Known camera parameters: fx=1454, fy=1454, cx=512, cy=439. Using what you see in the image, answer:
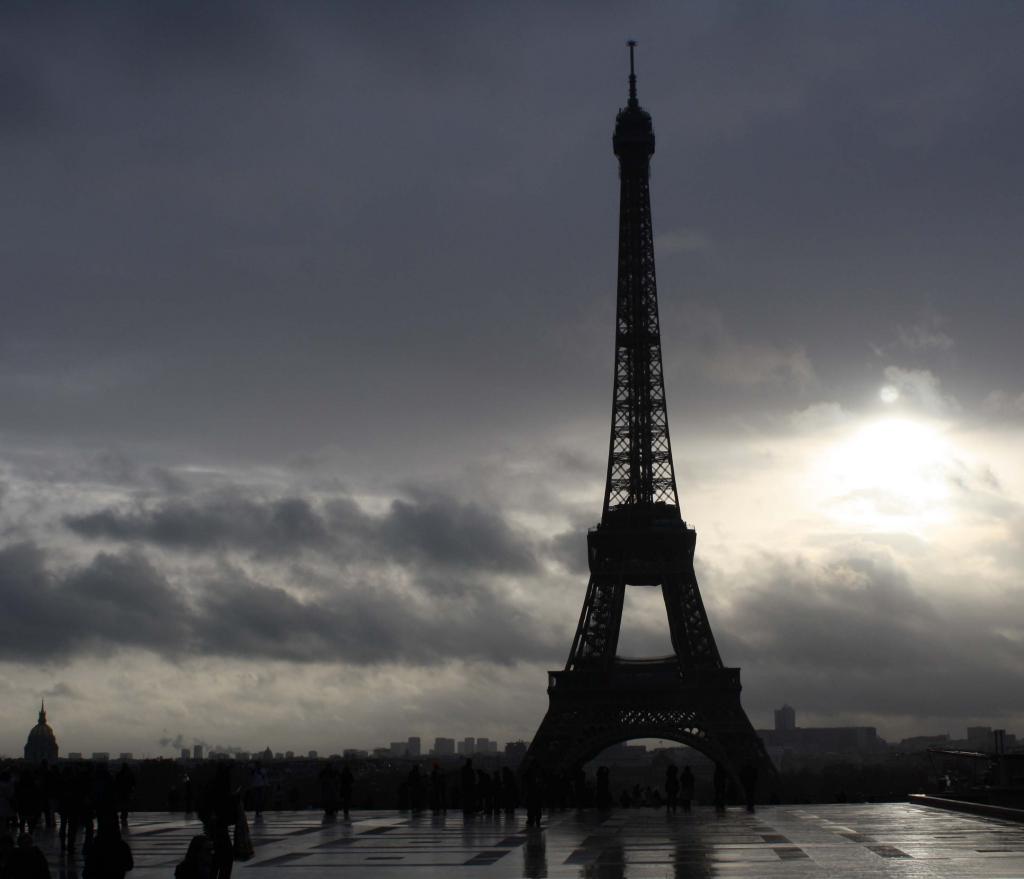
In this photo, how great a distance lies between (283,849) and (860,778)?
5681 inches

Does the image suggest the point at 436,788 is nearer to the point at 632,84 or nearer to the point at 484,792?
the point at 484,792

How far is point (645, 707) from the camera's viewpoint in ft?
355

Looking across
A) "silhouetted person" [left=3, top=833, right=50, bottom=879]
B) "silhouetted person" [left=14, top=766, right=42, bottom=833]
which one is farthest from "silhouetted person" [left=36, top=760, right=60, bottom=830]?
"silhouetted person" [left=3, top=833, right=50, bottom=879]

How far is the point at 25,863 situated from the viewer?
16.7 m

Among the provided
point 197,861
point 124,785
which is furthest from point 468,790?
point 197,861

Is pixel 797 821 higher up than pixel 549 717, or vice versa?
pixel 549 717

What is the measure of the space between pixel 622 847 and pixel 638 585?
268 feet

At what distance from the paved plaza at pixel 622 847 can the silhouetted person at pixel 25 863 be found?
1017cm

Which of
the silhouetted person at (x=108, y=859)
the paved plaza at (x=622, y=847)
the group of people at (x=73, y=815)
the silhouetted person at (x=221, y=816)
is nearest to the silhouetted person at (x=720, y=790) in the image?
the paved plaza at (x=622, y=847)

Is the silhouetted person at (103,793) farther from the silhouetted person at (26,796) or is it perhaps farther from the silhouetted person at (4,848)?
the silhouetted person at (26,796)

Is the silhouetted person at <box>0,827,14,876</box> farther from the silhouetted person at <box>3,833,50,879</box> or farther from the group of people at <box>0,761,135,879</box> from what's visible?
the silhouetted person at <box>3,833,50,879</box>

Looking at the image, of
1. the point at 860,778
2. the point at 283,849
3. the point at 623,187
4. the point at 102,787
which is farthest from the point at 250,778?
the point at 860,778

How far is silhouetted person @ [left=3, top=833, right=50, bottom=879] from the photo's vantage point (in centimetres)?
1661

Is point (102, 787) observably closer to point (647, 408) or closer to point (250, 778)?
point (250, 778)
